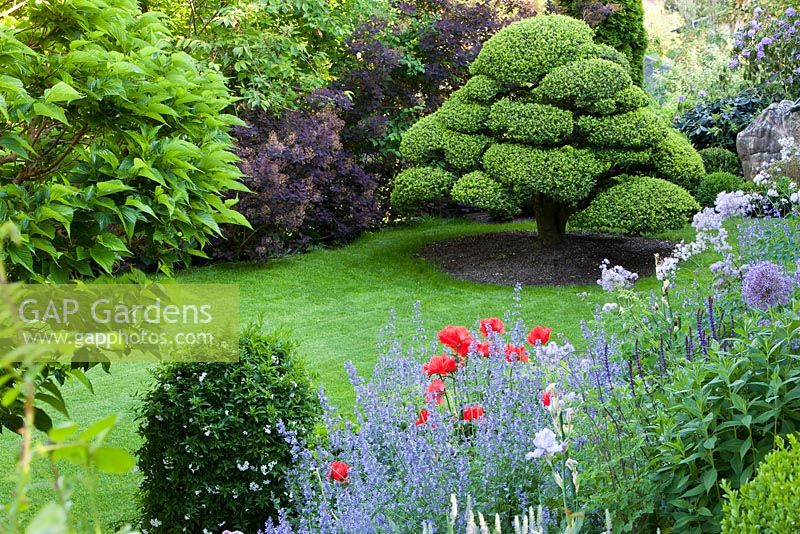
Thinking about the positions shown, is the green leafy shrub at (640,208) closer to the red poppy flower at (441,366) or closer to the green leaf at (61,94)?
the red poppy flower at (441,366)

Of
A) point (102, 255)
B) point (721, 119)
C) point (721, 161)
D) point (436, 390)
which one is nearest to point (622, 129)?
point (721, 161)

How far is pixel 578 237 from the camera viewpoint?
9.29m

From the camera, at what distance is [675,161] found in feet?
26.9

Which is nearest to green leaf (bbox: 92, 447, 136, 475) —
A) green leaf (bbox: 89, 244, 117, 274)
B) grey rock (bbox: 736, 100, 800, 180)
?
green leaf (bbox: 89, 244, 117, 274)

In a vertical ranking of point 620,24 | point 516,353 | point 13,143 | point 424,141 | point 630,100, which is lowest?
Answer: point 516,353

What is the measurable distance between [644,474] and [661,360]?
436mm

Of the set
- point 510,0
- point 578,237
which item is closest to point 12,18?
point 578,237

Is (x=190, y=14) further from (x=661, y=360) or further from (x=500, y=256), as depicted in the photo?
(x=661, y=360)

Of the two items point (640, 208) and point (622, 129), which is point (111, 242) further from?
point (622, 129)

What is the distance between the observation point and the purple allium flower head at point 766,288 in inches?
104

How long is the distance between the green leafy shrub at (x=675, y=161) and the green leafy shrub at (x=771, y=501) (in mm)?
6674

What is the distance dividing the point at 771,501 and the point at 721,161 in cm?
987

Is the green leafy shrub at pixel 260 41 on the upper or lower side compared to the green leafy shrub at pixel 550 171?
upper

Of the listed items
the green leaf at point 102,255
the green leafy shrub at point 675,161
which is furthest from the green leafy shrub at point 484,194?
the green leaf at point 102,255
